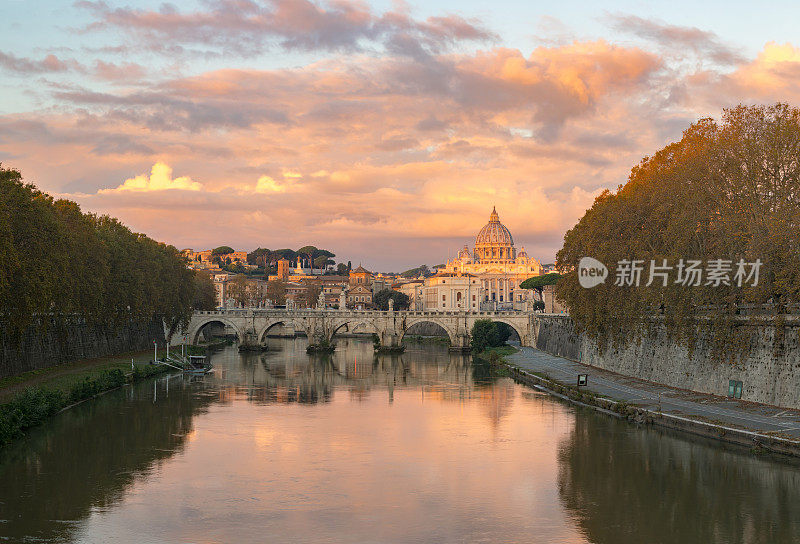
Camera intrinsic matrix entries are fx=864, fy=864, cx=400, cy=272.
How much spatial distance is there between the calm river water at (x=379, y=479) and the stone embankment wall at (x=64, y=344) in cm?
618

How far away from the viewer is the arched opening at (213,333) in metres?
109

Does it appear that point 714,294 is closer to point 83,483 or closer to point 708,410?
point 708,410

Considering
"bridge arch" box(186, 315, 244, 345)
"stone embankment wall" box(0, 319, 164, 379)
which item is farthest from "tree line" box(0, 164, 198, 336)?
"bridge arch" box(186, 315, 244, 345)

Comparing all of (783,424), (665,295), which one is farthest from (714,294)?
(783,424)

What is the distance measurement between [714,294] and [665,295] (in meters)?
4.47

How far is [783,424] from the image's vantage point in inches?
1344

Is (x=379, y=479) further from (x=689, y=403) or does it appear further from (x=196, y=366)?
(x=196, y=366)

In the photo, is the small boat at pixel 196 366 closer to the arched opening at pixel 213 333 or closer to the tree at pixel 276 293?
the arched opening at pixel 213 333

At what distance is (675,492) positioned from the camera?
Result: 28.1 metres

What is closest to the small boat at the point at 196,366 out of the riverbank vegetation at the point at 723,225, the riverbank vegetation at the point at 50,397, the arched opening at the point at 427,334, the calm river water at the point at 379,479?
the riverbank vegetation at the point at 50,397

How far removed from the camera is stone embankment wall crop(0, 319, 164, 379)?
49.5m

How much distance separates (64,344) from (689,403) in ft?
136

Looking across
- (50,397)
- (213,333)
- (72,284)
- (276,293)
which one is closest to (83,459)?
(50,397)

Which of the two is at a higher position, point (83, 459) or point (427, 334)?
point (427, 334)
